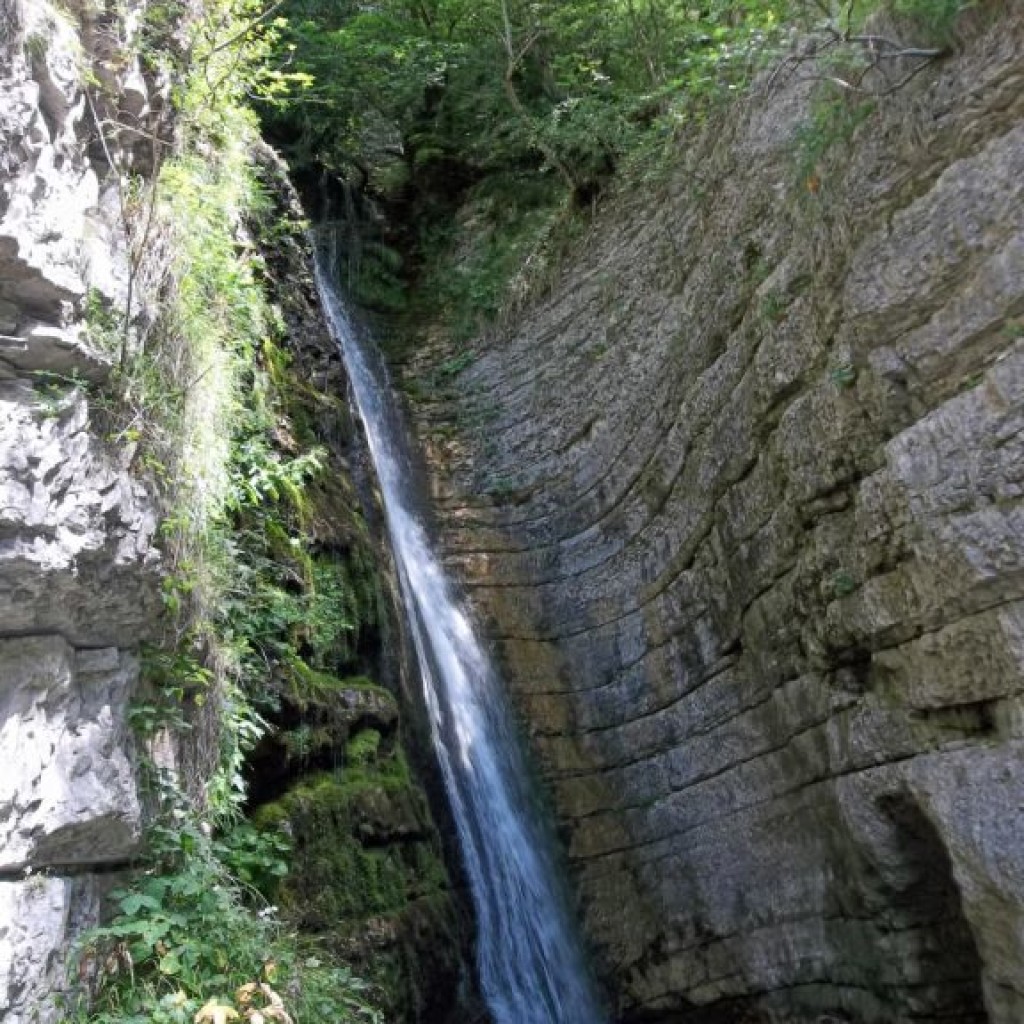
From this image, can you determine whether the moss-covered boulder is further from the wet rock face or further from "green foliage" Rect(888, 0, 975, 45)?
"green foliage" Rect(888, 0, 975, 45)

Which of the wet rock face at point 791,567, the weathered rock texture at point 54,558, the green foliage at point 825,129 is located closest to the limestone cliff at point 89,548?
the weathered rock texture at point 54,558

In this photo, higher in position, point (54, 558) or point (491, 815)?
point (54, 558)

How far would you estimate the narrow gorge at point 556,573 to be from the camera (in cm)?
372

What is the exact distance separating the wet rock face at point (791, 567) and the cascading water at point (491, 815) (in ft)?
1.02

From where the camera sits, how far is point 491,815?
278 inches

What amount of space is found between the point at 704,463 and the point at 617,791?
8.62 ft

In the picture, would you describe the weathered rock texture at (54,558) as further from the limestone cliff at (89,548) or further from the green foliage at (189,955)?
the green foliage at (189,955)

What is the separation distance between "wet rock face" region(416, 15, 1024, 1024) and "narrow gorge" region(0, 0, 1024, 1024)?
0.09 ft

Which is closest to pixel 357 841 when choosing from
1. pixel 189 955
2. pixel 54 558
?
pixel 189 955

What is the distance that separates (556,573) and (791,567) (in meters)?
3.22

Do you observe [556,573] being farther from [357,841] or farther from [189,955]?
[189,955]

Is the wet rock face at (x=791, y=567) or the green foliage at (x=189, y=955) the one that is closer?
the green foliage at (x=189, y=955)

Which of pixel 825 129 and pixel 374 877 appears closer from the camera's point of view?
pixel 825 129

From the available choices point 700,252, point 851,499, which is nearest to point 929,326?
point 851,499
